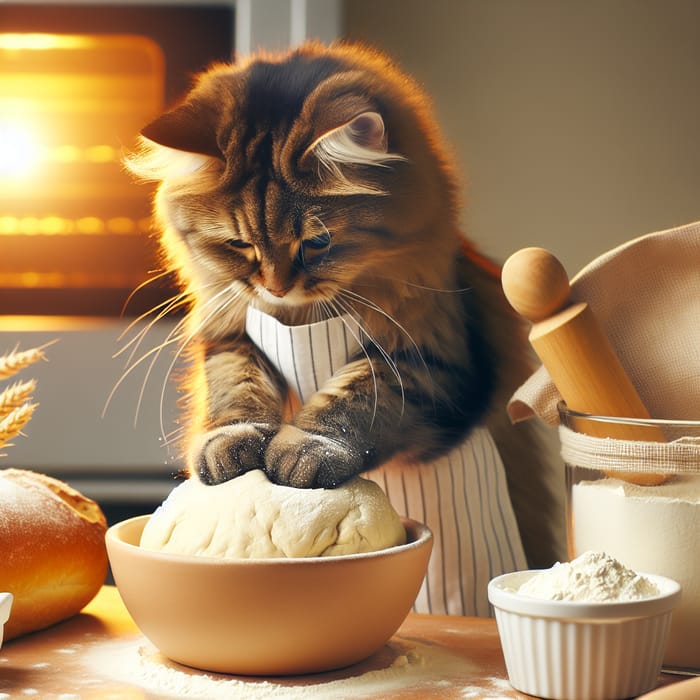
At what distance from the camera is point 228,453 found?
0.74 metres

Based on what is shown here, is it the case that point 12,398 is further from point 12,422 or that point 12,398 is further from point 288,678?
point 288,678

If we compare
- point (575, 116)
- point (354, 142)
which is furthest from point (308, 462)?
point (575, 116)

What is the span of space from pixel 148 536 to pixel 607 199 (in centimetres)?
116

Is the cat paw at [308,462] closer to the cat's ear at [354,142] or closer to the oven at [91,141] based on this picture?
the cat's ear at [354,142]

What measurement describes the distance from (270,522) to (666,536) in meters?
0.28

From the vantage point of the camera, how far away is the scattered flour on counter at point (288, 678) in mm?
624

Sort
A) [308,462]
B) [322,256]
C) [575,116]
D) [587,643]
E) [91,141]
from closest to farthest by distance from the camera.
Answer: [587,643] → [308,462] → [322,256] → [91,141] → [575,116]

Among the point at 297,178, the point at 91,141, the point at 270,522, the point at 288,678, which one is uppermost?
the point at 91,141

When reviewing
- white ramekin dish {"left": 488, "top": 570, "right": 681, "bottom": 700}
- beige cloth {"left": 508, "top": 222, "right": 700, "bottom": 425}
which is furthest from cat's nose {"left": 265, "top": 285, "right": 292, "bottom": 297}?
white ramekin dish {"left": 488, "top": 570, "right": 681, "bottom": 700}

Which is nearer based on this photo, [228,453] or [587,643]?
[587,643]

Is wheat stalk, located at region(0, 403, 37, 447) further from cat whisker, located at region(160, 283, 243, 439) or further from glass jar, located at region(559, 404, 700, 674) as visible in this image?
glass jar, located at region(559, 404, 700, 674)

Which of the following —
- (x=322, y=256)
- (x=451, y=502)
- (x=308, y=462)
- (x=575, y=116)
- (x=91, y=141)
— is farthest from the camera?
(x=575, y=116)

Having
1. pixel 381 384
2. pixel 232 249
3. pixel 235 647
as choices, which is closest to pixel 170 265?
pixel 232 249

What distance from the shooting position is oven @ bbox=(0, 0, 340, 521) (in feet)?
4.08
